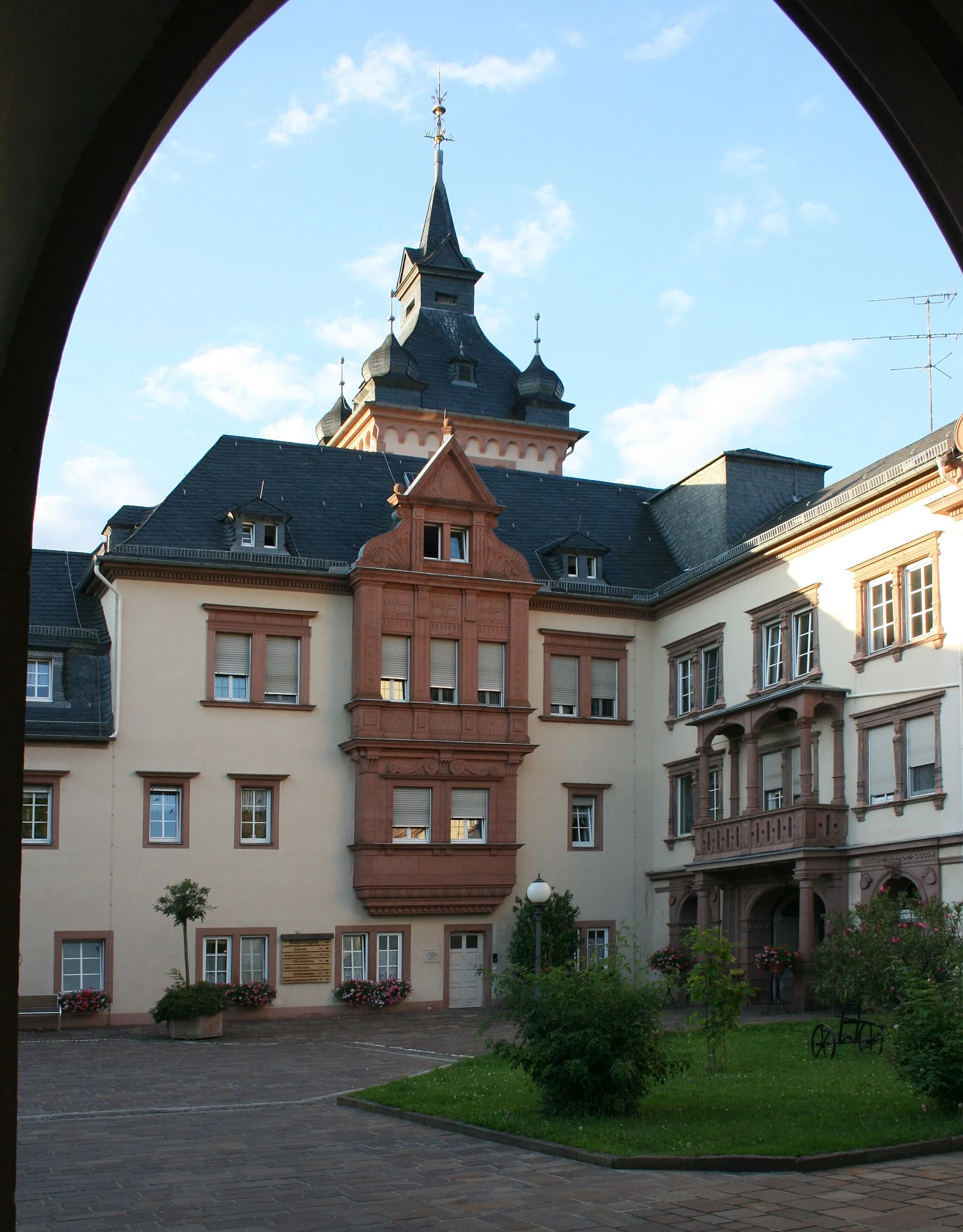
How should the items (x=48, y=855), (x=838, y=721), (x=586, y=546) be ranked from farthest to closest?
(x=586, y=546)
(x=48, y=855)
(x=838, y=721)

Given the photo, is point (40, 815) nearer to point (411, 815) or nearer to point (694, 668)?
point (411, 815)

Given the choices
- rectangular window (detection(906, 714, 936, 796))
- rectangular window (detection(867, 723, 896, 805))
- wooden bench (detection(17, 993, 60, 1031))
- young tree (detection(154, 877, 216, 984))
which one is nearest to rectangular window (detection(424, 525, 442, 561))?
young tree (detection(154, 877, 216, 984))

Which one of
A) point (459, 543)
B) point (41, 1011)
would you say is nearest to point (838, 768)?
point (459, 543)

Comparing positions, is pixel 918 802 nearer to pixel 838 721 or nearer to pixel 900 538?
pixel 838 721

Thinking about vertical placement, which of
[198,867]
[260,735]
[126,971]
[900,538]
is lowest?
[126,971]

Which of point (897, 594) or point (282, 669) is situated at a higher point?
point (897, 594)

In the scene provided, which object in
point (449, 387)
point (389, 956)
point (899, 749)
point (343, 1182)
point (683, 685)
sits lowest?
point (389, 956)

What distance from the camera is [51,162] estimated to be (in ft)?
12.4

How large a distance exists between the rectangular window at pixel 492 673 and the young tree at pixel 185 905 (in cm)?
907

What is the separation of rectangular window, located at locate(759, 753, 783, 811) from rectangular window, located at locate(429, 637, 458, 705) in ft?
27.0

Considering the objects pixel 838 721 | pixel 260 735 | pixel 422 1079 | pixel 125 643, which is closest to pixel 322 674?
pixel 260 735

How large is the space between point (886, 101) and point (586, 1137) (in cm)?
1267

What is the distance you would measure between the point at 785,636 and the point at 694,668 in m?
4.69

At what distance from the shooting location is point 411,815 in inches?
1497
